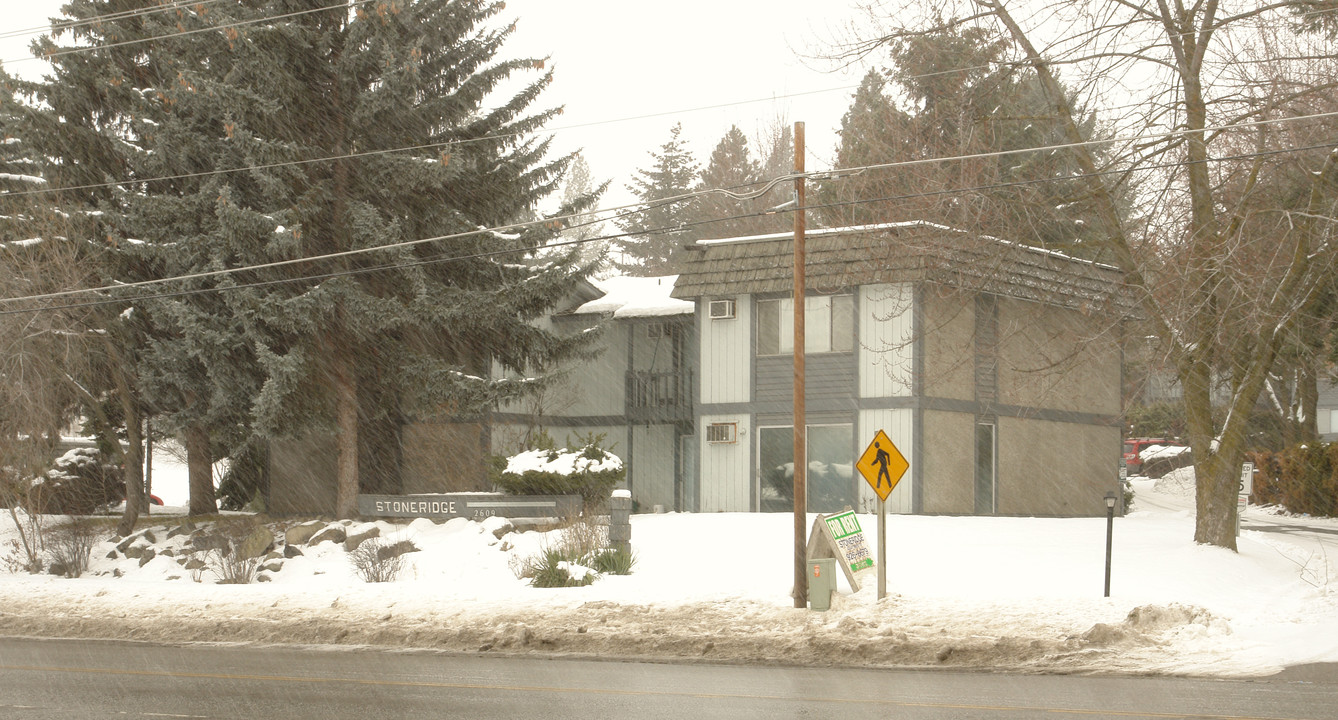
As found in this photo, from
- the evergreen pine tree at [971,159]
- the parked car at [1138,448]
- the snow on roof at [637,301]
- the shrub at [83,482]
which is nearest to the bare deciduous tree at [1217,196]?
the evergreen pine tree at [971,159]

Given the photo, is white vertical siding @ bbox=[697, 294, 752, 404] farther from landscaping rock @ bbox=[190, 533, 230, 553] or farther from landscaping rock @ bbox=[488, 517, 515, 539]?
landscaping rock @ bbox=[190, 533, 230, 553]

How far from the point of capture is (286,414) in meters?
21.7

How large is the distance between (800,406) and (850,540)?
6.98 ft

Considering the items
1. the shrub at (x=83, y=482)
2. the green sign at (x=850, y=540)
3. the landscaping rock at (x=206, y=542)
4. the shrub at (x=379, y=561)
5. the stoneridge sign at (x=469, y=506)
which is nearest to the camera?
the green sign at (x=850, y=540)

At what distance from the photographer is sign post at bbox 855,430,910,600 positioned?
15.1 metres

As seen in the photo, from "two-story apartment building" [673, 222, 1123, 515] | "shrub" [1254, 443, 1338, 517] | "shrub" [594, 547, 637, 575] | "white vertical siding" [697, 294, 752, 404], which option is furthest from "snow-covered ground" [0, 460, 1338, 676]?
"shrub" [1254, 443, 1338, 517]

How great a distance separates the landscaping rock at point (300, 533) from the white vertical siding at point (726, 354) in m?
8.51

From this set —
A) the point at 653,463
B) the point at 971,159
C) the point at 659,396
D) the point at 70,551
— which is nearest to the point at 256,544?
the point at 70,551

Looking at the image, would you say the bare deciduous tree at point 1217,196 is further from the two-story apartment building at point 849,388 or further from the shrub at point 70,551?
the shrub at point 70,551

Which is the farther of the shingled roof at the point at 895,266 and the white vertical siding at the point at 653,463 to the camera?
the white vertical siding at the point at 653,463

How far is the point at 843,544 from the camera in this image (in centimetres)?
1625

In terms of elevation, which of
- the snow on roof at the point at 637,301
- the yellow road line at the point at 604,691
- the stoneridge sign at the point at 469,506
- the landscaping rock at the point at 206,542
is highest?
the snow on roof at the point at 637,301

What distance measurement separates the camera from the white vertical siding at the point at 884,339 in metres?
A: 23.3

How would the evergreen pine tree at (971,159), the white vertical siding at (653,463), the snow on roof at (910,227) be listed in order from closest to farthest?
the evergreen pine tree at (971,159) → the snow on roof at (910,227) → the white vertical siding at (653,463)
